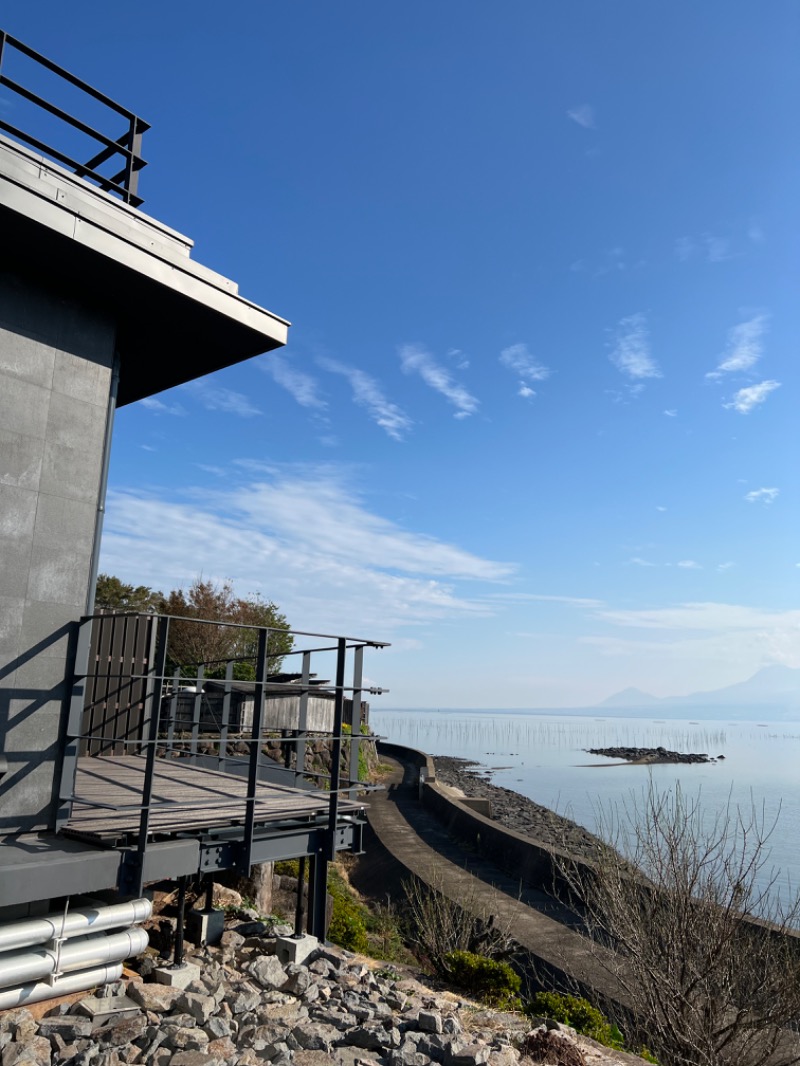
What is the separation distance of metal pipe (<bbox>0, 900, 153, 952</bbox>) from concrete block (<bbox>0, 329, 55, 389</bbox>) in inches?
137

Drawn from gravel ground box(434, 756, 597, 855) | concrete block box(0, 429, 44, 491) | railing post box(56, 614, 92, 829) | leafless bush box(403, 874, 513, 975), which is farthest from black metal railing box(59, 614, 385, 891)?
gravel ground box(434, 756, 597, 855)

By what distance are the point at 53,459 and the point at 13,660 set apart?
1.42m

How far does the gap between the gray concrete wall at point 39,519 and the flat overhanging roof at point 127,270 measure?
0.29m

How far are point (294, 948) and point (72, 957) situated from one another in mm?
1753

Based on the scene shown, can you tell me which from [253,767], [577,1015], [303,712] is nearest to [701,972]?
[577,1015]

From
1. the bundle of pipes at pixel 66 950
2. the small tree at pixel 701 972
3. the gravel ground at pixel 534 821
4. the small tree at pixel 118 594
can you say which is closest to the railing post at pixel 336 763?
the bundle of pipes at pixel 66 950

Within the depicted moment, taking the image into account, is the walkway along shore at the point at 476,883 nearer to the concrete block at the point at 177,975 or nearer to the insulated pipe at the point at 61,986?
the concrete block at the point at 177,975

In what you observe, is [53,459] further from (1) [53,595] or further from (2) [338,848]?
(2) [338,848]

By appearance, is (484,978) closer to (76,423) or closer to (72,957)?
(72,957)

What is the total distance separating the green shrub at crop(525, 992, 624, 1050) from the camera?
6629 millimetres

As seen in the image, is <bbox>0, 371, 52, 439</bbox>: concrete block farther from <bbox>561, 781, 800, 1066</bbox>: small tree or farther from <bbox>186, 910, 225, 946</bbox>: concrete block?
<bbox>561, 781, 800, 1066</bbox>: small tree

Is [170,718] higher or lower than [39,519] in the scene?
lower

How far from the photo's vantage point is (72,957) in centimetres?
466

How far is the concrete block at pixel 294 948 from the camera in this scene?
582cm
